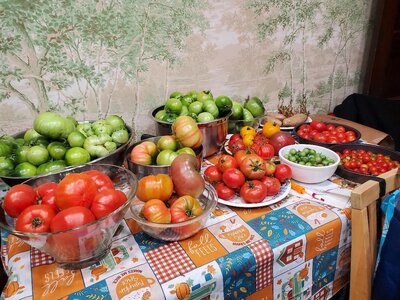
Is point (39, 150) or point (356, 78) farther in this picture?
point (356, 78)

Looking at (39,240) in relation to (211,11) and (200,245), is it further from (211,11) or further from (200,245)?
(211,11)

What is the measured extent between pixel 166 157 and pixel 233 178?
0.71ft

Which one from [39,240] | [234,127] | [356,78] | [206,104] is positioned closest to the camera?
[39,240]

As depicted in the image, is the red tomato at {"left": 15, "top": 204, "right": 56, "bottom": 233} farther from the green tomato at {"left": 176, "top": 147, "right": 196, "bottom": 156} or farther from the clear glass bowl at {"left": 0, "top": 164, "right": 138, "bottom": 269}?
the green tomato at {"left": 176, "top": 147, "right": 196, "bottom": 156}

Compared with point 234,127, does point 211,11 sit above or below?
above

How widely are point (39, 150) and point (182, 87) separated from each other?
2.47 ft

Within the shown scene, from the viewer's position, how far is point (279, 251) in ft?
2.52

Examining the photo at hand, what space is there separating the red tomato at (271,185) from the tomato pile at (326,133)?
1.47 ft

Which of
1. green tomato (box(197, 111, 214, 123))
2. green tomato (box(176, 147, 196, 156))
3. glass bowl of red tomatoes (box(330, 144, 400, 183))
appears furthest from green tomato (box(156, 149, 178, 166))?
glass bowl of red tomatoes (box(330, 144, 400, 183))

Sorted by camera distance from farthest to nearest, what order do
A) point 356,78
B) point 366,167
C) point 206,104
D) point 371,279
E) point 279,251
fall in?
point 356,78 → point 206,104 → point 366,167 → point 371,279 → point 279,251

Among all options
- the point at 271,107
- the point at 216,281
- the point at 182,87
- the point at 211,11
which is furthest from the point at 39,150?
the point at 271,107

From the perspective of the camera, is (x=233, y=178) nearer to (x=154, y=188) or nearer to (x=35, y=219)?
(x=154, y=188)

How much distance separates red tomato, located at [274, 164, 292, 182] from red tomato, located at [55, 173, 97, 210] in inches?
22.8

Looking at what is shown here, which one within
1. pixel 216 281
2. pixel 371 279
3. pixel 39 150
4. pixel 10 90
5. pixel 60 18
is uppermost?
pixel 60 18
